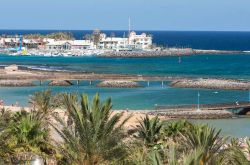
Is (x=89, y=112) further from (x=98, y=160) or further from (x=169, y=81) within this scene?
(x=169, y=81)

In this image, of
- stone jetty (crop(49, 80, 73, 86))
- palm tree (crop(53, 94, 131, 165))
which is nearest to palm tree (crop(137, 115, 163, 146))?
palm tree (crop(53, 94, 131, 165))

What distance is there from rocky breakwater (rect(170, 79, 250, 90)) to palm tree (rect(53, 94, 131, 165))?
62090mm

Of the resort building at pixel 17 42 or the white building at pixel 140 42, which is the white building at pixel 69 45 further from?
the white building at pixel 140 42

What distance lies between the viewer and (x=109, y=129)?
15.5m

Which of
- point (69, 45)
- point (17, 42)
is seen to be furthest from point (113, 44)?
point (17, 42)

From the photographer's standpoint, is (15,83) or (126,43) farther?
(126,43)

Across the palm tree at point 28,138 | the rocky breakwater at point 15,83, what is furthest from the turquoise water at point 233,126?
the rocky breakwater at point 15,83

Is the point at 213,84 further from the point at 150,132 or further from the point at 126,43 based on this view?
the point at 126,43

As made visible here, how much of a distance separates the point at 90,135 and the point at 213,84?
211ft

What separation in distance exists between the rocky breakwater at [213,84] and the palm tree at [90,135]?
204 feet

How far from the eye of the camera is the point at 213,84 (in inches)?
3086

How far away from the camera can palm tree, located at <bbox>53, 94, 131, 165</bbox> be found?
15188mm

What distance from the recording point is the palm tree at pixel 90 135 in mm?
15188

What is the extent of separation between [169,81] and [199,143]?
6671cm
